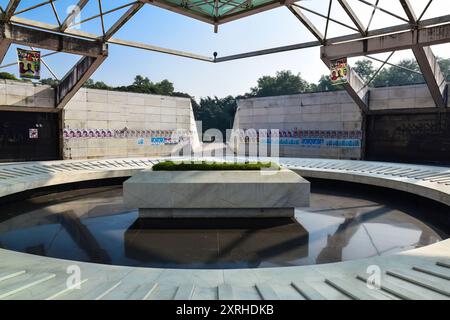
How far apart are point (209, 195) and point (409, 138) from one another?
63.5ft

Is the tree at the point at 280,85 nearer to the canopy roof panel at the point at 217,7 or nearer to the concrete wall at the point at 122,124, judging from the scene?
the concrete wall at the point at 122,124

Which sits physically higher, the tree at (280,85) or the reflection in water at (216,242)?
the tree at (280,85)

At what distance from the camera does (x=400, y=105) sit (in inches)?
901

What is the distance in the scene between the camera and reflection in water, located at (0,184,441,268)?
8.70m

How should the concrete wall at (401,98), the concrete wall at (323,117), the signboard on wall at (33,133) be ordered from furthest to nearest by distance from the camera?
the concrete wall at (323,117) < the signboard on wall at (33,133) < the concrete wall at (401,98)

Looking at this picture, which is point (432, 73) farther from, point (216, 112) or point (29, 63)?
point (216, 112)

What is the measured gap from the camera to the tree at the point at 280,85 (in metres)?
75.8

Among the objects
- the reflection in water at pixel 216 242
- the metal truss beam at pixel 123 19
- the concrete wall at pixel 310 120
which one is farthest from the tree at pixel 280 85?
the reflection in water at pixel 216 242

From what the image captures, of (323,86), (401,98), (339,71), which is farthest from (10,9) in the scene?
(323,86)

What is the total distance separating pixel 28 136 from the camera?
74.5 ft

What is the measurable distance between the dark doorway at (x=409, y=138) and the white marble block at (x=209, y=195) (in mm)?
15902

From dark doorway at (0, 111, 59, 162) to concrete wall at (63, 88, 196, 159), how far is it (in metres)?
1.03
